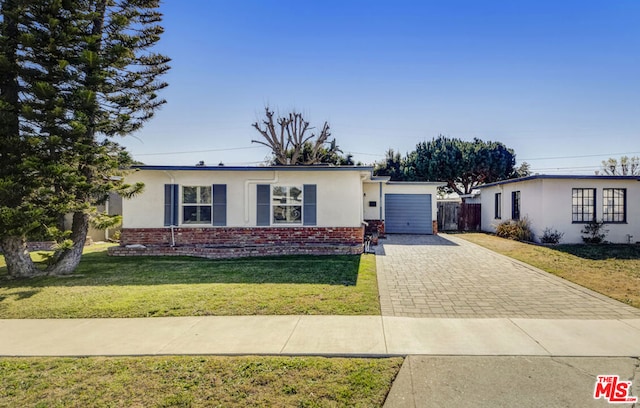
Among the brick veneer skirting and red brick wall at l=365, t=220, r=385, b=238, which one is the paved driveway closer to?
the brick veneer skirting

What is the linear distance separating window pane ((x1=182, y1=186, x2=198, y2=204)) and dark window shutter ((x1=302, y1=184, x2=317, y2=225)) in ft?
13.0

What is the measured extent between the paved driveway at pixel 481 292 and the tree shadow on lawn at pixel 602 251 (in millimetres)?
3368

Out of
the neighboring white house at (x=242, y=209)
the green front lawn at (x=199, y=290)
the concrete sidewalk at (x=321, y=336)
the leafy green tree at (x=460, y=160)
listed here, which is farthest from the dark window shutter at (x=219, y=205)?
the leafy green tree at (x=460, y=160)

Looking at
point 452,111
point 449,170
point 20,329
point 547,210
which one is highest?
point 452,111

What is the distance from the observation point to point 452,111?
720 inches

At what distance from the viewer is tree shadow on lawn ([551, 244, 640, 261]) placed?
11.0 meters

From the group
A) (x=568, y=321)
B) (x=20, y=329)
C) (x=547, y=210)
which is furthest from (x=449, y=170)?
(x=20, y=329)

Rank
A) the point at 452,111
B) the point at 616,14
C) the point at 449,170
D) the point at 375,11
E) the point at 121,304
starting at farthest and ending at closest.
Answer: the point at 449,170
the point at 452,111
the point at 375,11
the point at 616,14
the point at 121,304

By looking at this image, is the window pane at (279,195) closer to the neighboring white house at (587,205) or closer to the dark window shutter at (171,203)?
the dark window shutter at (171,203)

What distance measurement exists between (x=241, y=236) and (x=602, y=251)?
528 inches

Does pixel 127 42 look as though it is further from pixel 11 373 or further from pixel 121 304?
pixel 11 373

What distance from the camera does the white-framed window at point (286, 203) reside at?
1181 centimetres

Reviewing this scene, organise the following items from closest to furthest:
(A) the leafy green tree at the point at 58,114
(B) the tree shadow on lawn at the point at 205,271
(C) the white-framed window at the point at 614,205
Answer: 1. (A) the leafy green tree at the point at 58,114
2. (B) the tree shadow on lawn at the point at 205,271
3. (C) the white-framed window at the point at 614,205

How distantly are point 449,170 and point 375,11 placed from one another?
20.3 meters
